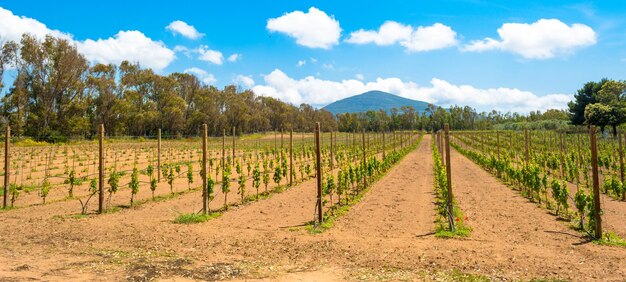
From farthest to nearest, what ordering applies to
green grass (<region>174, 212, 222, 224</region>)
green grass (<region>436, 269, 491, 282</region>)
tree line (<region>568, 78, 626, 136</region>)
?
tree line (<region>568, 78, 626, 136</region>)
green grass (<region>174, 212, 222, 224</region>)
green grass (<region>436, 269, 491, 282</region>)

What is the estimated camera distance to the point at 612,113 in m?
39.4

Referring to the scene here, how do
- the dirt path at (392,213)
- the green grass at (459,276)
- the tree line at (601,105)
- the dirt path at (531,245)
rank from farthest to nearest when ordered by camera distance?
the tree line at (601,105) → the dirt path at (392,213) → the dirt path at (531,245) → the green grass at (459,276)

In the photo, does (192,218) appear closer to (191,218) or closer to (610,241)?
(191,218)

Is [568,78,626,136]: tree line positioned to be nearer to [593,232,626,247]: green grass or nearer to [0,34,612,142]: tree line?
[0,34,612,142]: tree line

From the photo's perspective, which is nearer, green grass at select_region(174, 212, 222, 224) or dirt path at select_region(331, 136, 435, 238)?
dirt path at select_region(331, 136, 435, 238)

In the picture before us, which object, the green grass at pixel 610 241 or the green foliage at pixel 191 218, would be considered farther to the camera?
the green foliage at pixel 191 218

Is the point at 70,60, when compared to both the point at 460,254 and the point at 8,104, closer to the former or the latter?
the point at 8,104

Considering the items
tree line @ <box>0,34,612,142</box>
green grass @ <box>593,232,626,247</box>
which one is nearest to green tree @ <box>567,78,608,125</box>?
tree line @ <box>0,34,612,142</box>

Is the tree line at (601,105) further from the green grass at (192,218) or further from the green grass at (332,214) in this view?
the green grass at (192,218)

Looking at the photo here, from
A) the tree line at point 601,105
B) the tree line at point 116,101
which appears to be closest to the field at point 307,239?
the tree line at point 116,101

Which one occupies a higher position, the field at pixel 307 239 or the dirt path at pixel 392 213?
the field at pixel 307 239

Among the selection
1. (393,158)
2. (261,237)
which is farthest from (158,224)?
(393,158)

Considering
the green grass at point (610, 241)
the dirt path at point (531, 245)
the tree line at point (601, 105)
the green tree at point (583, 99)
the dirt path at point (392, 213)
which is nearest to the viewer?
the dirt path at point (531, 245)

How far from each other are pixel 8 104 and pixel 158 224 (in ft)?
135
